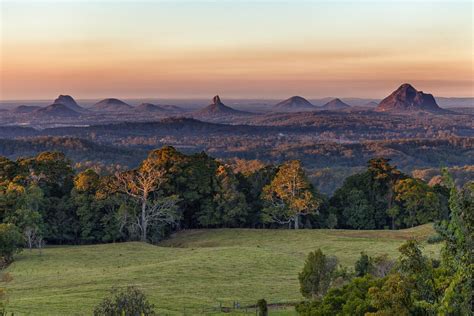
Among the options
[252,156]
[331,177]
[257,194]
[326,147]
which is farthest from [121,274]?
[326,147]

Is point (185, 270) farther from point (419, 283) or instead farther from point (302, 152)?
point (302, 152)

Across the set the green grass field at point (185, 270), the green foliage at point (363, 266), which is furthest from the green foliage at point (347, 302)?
the green foliage at point (363, 266)

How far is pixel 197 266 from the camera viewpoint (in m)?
34.9

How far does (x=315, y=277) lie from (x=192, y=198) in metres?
33.7

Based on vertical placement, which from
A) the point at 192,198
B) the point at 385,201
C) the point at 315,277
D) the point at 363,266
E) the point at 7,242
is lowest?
the point at 385,201

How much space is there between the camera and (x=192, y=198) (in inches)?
2226

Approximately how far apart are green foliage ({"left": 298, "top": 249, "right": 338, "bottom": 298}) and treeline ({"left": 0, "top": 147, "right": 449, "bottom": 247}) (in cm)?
2875

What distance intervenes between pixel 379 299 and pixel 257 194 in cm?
4446

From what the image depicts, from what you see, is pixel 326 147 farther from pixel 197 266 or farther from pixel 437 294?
pixel 437 294

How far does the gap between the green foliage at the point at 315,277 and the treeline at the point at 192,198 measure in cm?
2875

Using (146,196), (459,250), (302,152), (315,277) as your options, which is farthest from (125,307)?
(302,152)

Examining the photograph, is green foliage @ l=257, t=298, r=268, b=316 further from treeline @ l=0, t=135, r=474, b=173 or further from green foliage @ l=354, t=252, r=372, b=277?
treeline @ l=0, t=135, r=474, b=173

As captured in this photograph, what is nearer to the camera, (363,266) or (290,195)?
(363,266)

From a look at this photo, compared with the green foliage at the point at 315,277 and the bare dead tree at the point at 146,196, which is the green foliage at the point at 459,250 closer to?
the green foliage at the point at 315,277
